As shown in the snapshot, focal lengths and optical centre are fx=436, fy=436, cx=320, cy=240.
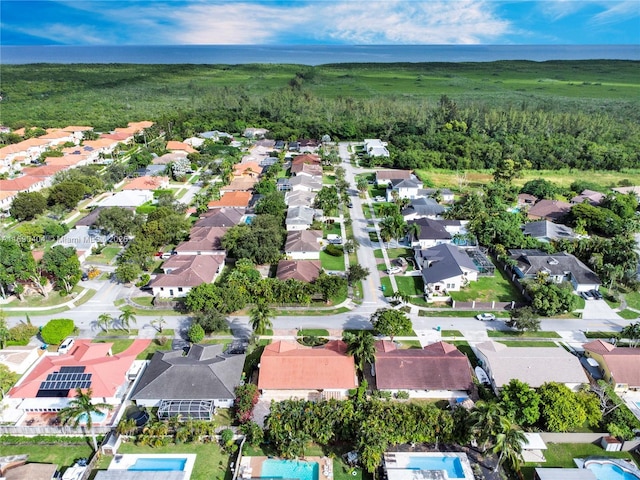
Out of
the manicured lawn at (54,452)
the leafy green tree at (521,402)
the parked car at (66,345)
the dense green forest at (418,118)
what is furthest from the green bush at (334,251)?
the dense green forest at (418,118)

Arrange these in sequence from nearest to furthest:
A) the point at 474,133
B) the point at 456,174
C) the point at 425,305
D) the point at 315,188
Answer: the point at 425,305 < the point at 315,188 < the point at 456,174 < the point at 474,133

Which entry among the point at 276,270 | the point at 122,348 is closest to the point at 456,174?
the point at 276,270

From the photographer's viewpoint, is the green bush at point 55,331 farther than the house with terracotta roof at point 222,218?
No

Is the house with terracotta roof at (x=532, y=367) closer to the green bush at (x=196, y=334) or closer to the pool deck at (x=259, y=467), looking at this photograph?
the pool deck at (x=259, y=467)

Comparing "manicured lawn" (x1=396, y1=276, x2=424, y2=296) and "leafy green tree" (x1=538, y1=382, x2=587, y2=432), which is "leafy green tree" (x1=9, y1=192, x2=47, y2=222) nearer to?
"manicured lawn" (x1=396, y1=276, x2=424, y2=296)

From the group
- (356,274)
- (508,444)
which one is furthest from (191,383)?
(508,444)

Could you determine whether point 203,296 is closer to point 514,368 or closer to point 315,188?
point 514,368

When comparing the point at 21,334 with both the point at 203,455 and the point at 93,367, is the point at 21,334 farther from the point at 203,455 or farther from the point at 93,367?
the point at 203,455

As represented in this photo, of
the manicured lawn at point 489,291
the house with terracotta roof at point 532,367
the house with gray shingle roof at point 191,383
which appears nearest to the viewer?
the house with gray shingle roof at point 191,383
